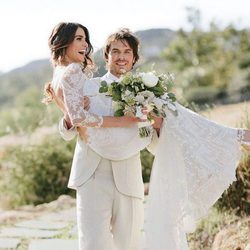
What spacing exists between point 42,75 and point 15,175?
54.9 meters

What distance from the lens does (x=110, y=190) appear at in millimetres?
3754

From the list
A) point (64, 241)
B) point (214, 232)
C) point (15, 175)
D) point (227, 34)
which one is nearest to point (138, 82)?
point (214, 232)

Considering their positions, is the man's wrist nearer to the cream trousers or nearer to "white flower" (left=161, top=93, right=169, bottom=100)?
the cream trousers

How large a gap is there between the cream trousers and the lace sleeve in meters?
0.26

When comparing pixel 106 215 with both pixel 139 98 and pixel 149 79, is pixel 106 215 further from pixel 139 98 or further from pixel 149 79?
pixel 149 79

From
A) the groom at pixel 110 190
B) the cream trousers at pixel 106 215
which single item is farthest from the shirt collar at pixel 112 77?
the cream trousers at pixel 106 215

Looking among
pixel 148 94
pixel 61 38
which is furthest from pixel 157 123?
pixel 61 38

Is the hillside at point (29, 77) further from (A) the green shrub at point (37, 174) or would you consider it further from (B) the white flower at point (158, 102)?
(B) the white flower at point (158, 102)

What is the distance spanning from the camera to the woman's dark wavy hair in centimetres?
383

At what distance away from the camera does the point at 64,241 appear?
20.3 feet

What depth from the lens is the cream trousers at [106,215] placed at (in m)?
3.72

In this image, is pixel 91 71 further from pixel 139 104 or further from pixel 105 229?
pixel 105 229

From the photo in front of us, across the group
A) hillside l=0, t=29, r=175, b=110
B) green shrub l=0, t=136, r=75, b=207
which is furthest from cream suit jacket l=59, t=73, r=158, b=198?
hillside l=0, t=29, r=175, b=110

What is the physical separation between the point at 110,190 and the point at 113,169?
0.39 ft
